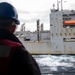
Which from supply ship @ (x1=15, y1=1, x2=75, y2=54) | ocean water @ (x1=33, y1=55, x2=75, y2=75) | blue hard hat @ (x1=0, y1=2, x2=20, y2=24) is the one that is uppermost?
blue hard hat @ (x1=0, y1=2, x2=20, y2=24)

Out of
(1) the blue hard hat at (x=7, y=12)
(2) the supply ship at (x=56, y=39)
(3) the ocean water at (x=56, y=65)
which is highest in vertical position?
(1) the blue hard hat at (x=7, y=12)

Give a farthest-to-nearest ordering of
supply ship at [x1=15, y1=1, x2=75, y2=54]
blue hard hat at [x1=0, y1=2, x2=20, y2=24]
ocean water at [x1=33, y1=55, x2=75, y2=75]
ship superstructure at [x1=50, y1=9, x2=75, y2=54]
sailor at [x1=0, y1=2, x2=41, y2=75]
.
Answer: ship superstructure at [x1=50, y1=9, x2=75, y2=54] < supply ship at [x1=15, y1=1, x2=75, y2=54] < ocean water at [x1=33, y1=55, x2=75, y2=75] < blue hard hat at [x1=0, y1=2, x2=20, y2=24] < sailor at [x1=0, y1=2, x2=41, y2=75]

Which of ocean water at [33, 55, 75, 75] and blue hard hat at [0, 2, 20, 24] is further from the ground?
blue hard hat at [0, 2, 20, 24]

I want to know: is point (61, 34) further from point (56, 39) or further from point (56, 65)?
point (56, 65)

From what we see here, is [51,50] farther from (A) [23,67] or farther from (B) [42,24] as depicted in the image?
(A) [23,67]

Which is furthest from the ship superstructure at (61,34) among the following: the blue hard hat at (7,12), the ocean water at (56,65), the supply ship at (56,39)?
the blue hard hat at (7,12)

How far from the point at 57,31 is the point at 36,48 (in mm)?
4391

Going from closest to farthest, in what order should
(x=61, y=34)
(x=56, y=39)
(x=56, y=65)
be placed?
1. (x=56, y=65)
2. (x=56, y=39)
3. (x=61, y=34)

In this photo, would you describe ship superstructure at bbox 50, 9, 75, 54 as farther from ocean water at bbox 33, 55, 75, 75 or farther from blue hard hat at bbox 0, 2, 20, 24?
blue hard hat at bbox 0, 2, 20, 24

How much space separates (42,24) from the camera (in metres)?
48.4

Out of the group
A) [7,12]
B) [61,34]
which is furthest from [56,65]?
[7,12]

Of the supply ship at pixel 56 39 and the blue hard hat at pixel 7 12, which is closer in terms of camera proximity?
the blue hard hat at pixel 7 12

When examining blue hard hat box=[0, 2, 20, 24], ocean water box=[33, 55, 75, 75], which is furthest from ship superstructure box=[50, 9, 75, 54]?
blue hard hat box=[0, 2, 20, 24]

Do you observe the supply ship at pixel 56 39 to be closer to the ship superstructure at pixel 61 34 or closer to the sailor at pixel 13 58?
the ship superstructure at pixel 61 34
